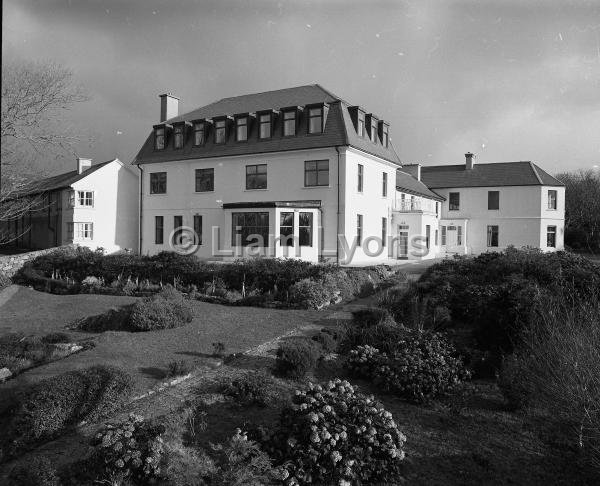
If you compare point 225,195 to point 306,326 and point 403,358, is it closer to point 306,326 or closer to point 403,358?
point 306,326

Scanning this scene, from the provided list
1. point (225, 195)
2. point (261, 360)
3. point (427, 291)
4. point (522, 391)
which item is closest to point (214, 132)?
point (225, 195)

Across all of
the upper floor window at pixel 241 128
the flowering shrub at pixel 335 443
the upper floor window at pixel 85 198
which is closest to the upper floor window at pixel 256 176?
the upper floor window at pixel 241 128

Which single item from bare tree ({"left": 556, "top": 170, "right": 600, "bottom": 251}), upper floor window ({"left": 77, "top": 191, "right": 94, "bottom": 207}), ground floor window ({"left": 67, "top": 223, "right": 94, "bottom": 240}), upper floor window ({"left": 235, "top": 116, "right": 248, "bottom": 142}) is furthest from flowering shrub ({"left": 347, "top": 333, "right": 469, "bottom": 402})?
bare tree ({"left": 556, "top": 170, "right": 600, "bottom": 251})

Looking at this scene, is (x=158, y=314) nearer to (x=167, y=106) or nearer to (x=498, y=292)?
(x=498, y=292)

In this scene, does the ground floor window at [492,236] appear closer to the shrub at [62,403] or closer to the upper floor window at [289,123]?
the upper floor window at [289,123]

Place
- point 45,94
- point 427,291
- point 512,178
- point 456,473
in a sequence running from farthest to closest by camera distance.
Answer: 1. point 512,178
2. point 45,94
3. point 427,291
4. point 456,473

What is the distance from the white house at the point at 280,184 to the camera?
2564 cm

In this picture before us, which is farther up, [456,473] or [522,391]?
[522,391]

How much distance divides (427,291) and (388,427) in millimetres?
7716

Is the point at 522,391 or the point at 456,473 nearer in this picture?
the point at 456,473

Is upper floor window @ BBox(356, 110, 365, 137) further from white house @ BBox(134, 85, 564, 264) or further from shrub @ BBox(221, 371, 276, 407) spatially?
shrub @ BBox(221, 371, 276, 407)

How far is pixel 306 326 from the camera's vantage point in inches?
419

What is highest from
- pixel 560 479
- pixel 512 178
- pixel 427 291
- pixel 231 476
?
pixel 512 178

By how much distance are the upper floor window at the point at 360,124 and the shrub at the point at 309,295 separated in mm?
15142
